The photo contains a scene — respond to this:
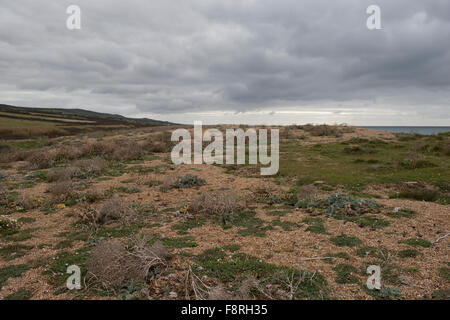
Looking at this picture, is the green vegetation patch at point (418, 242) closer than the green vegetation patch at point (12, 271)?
No

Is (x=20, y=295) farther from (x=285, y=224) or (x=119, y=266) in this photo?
(x=285, y=224)

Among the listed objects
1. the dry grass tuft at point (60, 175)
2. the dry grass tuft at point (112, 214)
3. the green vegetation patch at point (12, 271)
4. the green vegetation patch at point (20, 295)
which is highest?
the dry grass tuft at point (60, 175)

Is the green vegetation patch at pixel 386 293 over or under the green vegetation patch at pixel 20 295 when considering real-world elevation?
over

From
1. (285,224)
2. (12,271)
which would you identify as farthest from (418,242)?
(12,271)

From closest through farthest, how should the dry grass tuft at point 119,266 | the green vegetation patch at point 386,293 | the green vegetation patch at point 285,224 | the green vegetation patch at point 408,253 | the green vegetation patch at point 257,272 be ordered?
the green vegetation patch at point 386,293
the green vegetation patch at point 257,272
the dry grass tuft at point 119,266
the green vegetation patch at point 408,253
the green vegetation patch at point 285,224

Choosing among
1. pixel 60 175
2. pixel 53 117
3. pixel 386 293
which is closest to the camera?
pixel 386 293

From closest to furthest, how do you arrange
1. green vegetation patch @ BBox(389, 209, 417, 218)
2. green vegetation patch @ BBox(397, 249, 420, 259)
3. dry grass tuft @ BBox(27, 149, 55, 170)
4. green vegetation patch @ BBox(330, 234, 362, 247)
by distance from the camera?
green vegetation patch @ BBox(397, 249, 420, 259)
green vegetation patch @ BBox(330, 234, 362, 247)
green vegetation patch @ BBox(389, 209, 417, 218)
dry grass tuft @ BBox(27, 149, 55, 170)

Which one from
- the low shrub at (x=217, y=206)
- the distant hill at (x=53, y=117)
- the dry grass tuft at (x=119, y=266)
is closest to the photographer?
the dry grass tuft at (x=119, y=266)

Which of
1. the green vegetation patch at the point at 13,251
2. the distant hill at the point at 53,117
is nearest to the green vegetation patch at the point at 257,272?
the green vegetation patch at the point at 13,251

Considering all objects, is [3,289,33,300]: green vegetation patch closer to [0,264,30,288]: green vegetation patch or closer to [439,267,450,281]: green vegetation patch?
[0,264,30,288]: green vegetation patch

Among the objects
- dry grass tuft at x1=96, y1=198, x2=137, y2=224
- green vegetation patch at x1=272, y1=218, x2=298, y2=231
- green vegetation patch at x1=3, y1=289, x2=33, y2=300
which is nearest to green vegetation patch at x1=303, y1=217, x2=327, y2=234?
green vegetation patch at x1=272, y1=218, x2=298, y2=231

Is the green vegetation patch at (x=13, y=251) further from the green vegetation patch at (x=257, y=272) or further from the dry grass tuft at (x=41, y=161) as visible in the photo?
the dry grass tuft at (x=41, y=161)

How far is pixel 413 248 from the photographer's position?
459 centimetres
